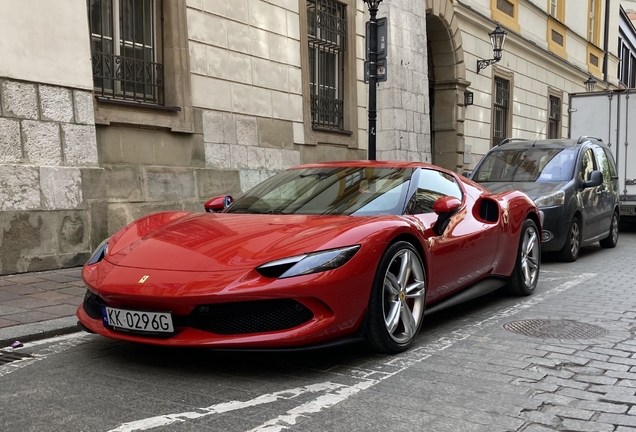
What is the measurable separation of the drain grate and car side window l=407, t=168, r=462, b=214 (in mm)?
2690

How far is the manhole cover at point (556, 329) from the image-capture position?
15.8 ft

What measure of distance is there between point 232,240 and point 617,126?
11851 millimetres

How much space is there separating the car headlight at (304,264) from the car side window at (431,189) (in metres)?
1.08

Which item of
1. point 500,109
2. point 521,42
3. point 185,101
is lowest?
point 185,101

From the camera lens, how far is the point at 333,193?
486 cm

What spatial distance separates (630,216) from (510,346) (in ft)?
33.4

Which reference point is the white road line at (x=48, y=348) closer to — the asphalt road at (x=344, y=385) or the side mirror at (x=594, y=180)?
the asphalt road at (x=344, y=385)

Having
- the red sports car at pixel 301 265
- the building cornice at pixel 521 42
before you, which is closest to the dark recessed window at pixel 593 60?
the building cornice at pixel 521 42

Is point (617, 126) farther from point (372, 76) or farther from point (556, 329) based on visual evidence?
point (556, 329)

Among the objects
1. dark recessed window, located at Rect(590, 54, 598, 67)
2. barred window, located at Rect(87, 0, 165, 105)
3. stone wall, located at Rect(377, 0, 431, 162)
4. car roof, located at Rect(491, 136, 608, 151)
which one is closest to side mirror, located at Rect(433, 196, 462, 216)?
barred window, located at Rect(87, 0, 165, 105)

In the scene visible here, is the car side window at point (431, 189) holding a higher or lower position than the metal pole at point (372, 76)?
lower

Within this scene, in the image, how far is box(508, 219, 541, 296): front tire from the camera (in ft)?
20.5

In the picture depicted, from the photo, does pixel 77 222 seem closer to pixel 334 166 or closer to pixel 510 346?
pixel 334 166

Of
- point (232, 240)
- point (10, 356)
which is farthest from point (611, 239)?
point (10, 356)
